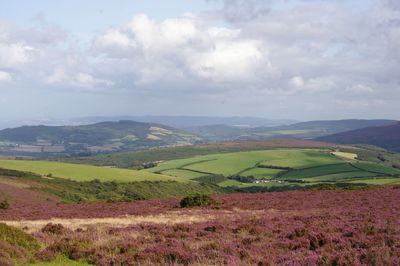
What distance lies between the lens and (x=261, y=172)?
13425cm

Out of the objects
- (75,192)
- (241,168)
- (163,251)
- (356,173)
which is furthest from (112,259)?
(241,168)

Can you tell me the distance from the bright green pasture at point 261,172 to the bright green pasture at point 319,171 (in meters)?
3.80

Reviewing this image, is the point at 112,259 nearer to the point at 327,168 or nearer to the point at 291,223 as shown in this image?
the point at 291,223

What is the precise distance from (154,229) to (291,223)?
23.0 feet

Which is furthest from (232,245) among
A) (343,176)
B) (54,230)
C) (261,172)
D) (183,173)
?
(183,173)

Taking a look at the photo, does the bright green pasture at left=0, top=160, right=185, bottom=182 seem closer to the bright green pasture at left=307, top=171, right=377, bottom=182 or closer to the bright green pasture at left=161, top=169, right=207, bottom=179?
the bright green pasture at left=161, top=169, right=207, bottom=179

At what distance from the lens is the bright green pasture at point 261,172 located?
129375 mm

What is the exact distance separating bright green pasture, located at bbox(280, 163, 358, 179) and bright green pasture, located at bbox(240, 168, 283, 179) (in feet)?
12.5

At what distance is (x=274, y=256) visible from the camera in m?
13.5

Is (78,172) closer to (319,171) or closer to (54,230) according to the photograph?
(319,171)

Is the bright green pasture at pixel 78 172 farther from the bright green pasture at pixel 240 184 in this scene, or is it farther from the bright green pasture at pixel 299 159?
the bright green pasture at pixel 299 159

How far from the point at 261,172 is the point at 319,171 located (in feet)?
54.0

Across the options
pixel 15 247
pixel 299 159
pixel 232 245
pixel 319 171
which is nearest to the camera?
pixel 15 247

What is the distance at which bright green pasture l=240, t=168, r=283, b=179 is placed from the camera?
5094 inches
